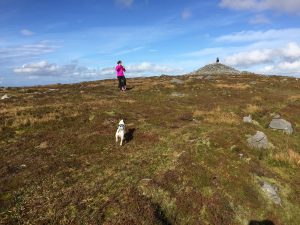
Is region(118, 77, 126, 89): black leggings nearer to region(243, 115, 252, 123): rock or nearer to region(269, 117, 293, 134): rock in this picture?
region(243, 115, 252, 123): rock

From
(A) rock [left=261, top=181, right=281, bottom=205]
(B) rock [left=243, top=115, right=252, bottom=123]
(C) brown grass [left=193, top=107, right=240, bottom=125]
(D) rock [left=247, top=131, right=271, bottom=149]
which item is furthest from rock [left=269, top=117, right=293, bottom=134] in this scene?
(A) rock [left=261, top=181, right=281, bottom=205]

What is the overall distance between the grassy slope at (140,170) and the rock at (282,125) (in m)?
0.93

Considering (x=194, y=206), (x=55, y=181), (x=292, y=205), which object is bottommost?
(x=292, y=205)

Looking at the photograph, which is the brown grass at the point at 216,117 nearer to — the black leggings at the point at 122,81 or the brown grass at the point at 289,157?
the brown grass at the point at 289,157

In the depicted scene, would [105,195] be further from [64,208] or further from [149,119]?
[149,119]

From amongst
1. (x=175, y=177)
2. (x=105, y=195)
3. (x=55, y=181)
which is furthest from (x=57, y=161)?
(x=175, y=177)

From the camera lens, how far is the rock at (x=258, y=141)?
66.5 ft

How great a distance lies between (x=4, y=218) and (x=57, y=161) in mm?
5581

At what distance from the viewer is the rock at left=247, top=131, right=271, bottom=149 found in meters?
20.3

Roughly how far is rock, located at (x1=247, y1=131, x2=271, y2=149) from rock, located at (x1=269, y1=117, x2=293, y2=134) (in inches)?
220

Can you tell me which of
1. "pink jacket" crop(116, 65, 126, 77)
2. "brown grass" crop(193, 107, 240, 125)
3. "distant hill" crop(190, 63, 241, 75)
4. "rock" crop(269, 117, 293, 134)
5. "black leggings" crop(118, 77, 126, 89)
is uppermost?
"pink jacket" crop(116, 65, 126, 77)

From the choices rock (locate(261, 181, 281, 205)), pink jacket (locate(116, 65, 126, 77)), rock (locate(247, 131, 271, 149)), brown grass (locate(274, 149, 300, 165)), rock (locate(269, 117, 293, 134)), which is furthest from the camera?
pink jacket (locate(116, 65, 126, 77))

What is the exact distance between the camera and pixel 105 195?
13.0m

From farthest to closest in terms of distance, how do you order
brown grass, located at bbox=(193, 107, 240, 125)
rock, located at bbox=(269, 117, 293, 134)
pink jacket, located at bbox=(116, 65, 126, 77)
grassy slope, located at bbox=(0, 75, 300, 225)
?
pink jacket, located at bbox=(116, 65, 126, 77) → rock, located at bbox=(269, 117, 293, 134) → brown grass, located at bbox=(193, 107, 240, 125) → grassy slope, located at bbox=(0, 75, 300, 225)
